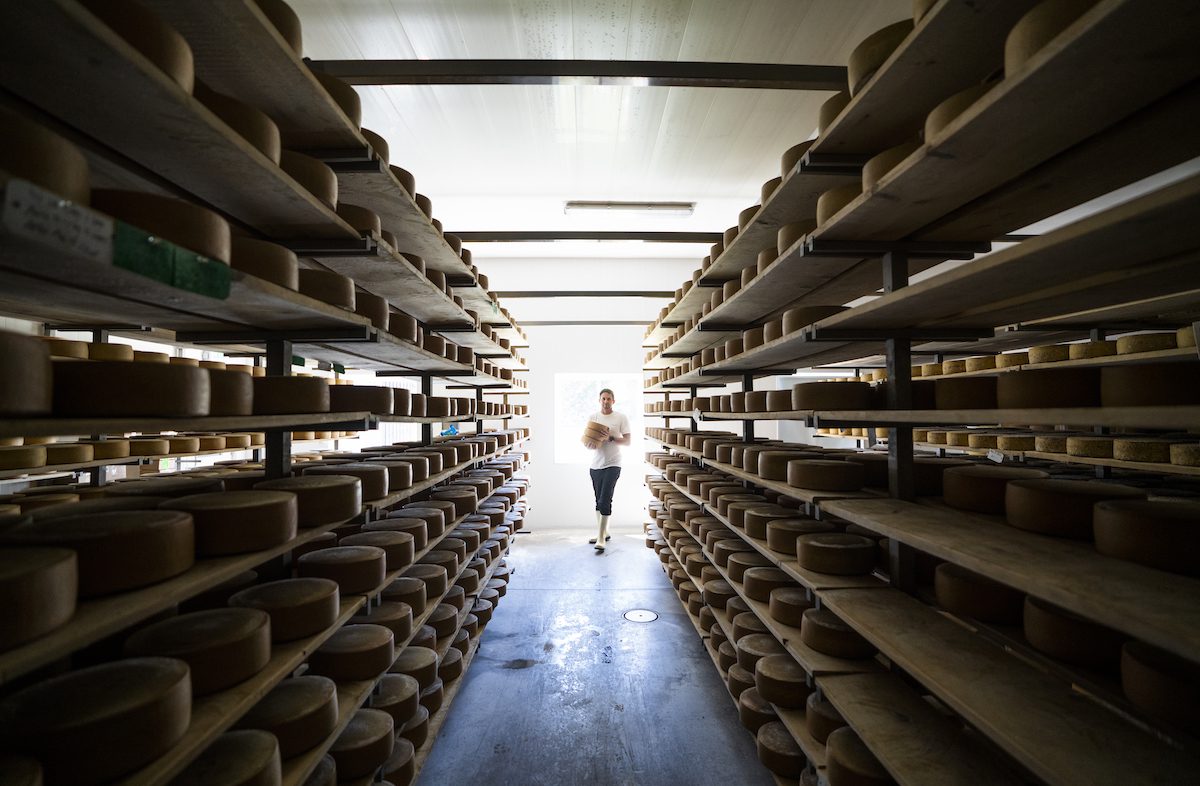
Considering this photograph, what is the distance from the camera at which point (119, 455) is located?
340 centimetres

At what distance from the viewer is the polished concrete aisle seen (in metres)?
2.39

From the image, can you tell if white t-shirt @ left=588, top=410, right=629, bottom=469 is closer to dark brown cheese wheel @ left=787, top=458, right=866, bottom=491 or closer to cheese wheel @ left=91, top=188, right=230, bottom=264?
dark brown cheese wheel @ left=787, top=458, right=866, bottom=491

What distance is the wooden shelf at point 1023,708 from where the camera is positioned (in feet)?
3.20

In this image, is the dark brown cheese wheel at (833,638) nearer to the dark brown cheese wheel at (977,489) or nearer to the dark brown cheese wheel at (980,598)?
the dark brown cheese wheel at (980,598)

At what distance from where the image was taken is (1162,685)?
1.08 meters

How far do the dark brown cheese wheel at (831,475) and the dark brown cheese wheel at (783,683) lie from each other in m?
0.76

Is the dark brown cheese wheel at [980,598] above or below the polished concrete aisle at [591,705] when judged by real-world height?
above

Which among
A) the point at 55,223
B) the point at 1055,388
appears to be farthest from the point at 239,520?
the point at 1055,388

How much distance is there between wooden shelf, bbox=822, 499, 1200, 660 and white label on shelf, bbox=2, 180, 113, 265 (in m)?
1.74

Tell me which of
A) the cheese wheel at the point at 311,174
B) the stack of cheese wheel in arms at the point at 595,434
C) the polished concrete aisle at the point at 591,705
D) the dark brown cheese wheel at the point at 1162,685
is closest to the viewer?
the dark brown cheese wheel at the point at 1162,685

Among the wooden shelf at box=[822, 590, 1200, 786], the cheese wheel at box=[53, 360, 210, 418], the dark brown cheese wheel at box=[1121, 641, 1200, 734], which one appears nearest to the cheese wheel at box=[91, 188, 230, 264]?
the cheese wheel at box=[53, 360, 210, 418]

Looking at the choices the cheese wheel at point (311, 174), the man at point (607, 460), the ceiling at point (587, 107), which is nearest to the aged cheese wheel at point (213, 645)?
the cheese wheel at point (311, 174)

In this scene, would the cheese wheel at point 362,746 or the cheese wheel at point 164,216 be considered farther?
the cheese wheel at point 362,746

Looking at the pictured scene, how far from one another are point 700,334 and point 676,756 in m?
2.84
